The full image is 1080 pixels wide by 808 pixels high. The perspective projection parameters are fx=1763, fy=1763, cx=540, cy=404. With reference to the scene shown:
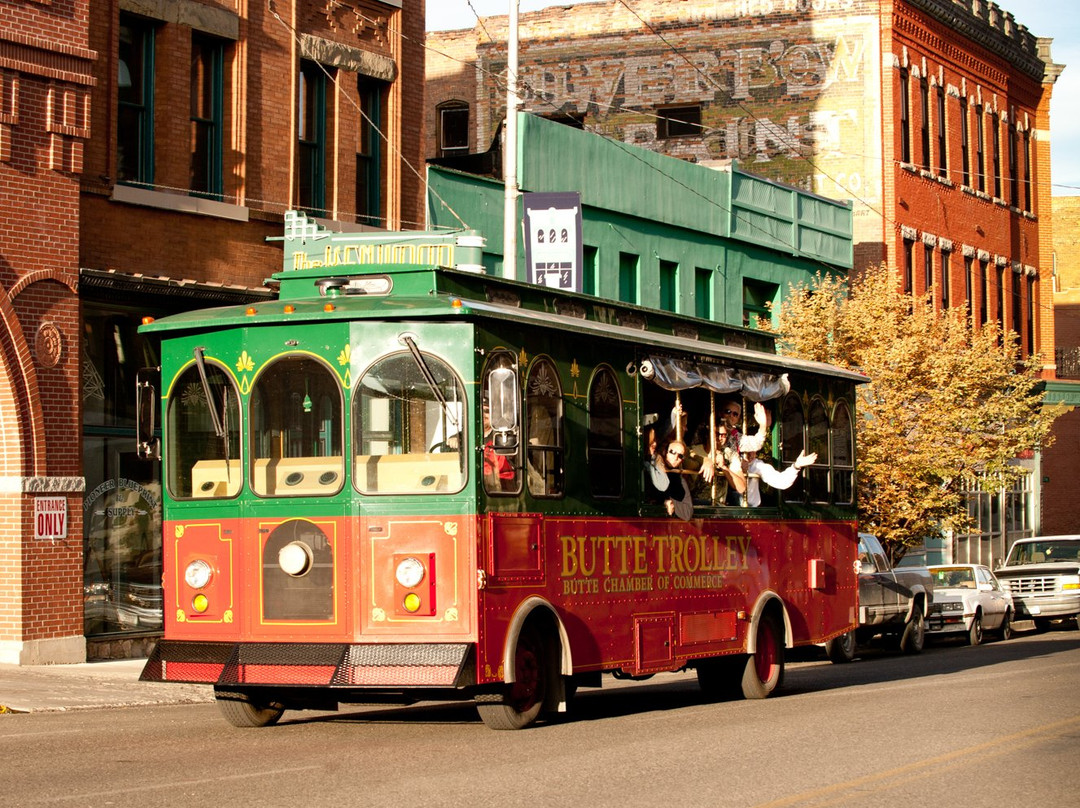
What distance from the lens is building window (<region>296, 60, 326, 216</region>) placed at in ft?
82.1

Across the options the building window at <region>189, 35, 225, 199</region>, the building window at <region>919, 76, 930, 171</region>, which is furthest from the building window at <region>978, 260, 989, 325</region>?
the building window at <region>189, 35, 225, 199</region>

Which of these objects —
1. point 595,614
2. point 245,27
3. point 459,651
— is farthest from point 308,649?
point 245,27

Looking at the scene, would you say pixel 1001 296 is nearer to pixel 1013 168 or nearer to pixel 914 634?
pixel 1013 168

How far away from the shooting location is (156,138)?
73.2 feet

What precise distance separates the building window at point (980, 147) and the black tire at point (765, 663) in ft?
106

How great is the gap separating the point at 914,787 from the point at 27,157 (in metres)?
13.6

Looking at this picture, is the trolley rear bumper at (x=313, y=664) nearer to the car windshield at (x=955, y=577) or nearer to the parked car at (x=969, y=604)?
the parked car at (x=969, y=604)

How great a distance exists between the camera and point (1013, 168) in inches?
1957

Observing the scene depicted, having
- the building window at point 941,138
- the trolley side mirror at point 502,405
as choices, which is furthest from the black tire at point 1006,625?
the trolley side mirror at point 502,405

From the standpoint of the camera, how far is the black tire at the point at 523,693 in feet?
41.6

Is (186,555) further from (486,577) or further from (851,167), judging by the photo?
(851,167)

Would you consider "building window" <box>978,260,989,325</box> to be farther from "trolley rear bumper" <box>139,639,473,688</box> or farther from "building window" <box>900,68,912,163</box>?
"trolley rear bumper" <box>139,639,473,688</box>

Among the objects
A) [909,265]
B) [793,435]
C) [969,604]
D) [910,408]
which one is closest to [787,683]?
[793,435]

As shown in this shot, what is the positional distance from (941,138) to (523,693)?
3471 centimetres
